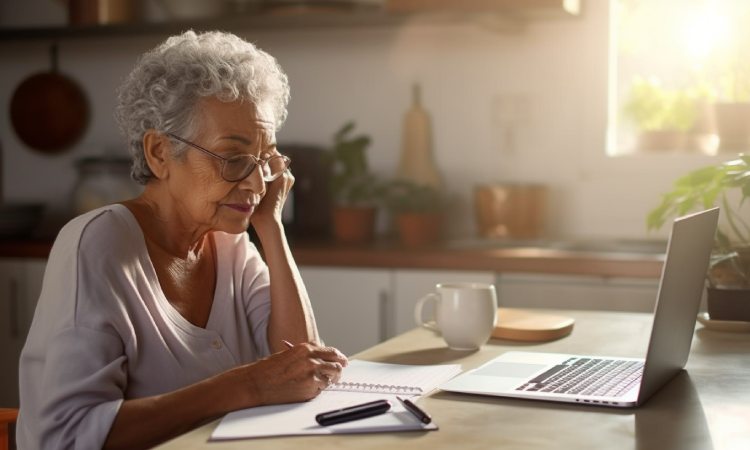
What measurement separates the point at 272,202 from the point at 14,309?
2041 millimetres

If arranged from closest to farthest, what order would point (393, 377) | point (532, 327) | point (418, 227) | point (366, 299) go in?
point (393, 377)
point (532, 327)
point (366, 299)
point (418, 227)

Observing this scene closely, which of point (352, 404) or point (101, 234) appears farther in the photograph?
point (101, 234)

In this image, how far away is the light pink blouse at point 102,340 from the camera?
1.16m

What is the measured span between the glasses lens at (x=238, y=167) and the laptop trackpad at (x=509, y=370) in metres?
0.52

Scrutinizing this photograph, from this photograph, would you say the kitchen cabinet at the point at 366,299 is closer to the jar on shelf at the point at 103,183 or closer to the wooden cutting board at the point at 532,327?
the jar on shelf at the point at 103,183

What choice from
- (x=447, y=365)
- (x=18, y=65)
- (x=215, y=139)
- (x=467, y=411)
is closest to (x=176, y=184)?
(x=215, y=139)

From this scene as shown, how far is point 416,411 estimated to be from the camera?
103 cm

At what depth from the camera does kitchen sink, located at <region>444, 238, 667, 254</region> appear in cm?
303

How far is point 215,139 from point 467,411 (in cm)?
65

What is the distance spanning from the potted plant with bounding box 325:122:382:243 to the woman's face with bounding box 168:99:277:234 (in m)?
1.76

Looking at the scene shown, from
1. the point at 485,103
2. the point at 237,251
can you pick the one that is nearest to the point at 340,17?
the point at 485,103

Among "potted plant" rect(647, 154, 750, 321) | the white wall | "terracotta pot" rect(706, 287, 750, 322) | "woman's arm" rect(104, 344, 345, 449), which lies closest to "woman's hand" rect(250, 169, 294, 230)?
"woman's arm" rect(104, 344, 345, 449)

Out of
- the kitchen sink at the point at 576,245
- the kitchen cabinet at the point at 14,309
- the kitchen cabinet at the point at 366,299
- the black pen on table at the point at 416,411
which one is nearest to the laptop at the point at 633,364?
the black pen on table at the point at 416,411

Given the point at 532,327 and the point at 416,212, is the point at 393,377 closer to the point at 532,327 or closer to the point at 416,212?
the point at 532,327
